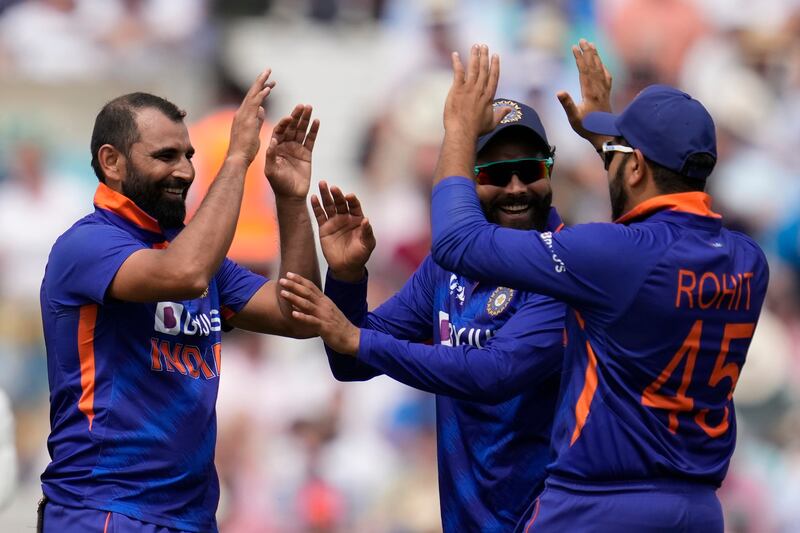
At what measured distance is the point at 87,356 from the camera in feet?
Answer: 13.2

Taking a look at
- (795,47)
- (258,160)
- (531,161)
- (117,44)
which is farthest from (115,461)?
(795,47)

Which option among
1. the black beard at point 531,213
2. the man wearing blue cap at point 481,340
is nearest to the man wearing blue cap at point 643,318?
the man wearing blue cap at point 481,340

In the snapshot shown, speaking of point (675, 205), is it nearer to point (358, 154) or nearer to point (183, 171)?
point (183, 171)

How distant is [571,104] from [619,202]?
0.69 metres

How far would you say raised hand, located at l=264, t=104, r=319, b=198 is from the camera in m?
4.52

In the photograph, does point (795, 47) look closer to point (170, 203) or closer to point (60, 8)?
point (60, 8)

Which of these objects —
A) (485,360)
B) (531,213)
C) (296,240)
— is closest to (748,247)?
A: (531,213)

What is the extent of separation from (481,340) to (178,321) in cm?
107

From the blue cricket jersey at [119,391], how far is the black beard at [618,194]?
1479mm

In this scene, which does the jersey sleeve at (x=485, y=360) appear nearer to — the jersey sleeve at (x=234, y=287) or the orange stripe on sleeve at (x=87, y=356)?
the jersey sleeve at (x=234, y=287)

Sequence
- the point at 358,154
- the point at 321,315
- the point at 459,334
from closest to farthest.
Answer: the point at 321,315
the point at 459,334
the point at 358,154

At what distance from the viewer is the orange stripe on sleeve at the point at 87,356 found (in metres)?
4.01

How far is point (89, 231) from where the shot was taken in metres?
4.07

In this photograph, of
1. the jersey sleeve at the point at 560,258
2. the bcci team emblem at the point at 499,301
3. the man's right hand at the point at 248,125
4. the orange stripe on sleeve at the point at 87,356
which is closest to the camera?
the jersey sleeve at the point at 560,258
